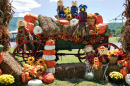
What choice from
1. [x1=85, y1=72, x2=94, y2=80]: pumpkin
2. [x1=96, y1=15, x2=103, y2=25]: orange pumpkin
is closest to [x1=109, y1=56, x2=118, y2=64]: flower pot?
[x1=85, y1=72, x2=94, y2=80]: pumpkin

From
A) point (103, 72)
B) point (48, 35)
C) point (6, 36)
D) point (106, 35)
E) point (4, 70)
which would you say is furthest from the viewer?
point (106, 35)

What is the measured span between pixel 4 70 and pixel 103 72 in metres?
3.65

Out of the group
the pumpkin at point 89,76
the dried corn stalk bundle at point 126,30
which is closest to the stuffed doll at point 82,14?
the dried corn stalk bundle at point 126,30

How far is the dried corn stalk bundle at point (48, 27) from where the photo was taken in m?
5.20

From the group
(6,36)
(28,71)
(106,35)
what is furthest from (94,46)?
(6,36)

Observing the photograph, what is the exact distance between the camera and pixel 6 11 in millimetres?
4492

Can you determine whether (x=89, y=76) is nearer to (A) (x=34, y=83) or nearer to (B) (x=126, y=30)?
(A) (x=34, y=83)

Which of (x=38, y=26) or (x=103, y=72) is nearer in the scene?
(x=103, y=72)

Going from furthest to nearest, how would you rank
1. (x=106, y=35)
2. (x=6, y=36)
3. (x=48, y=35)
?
1. (x=106, y=35)
2. (x=48, y=35)
3. (x=6, y=36)

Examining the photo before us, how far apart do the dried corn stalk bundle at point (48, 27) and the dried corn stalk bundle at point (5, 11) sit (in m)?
1.31

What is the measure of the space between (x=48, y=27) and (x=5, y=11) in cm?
168

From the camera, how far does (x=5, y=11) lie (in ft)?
14.7

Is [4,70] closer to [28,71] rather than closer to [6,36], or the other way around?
[28,71]

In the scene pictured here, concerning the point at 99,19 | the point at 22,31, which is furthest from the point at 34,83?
the point at 99,19
